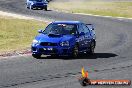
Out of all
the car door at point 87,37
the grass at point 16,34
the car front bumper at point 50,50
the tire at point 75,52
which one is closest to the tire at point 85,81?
the car front bumper at point 50,50

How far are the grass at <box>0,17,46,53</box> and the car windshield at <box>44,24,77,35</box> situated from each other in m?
2.67

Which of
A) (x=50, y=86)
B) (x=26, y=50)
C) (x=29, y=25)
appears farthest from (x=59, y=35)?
(x=29, y=25)

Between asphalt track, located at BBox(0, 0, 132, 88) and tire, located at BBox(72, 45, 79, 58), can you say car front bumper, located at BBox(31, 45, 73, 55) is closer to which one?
asphalt track, located at BBox(0, 0, 132, 88)

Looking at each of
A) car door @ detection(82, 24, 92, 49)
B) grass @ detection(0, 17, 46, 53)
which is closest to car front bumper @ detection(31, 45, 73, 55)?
car door @ detection(82, 24, 92, 49)

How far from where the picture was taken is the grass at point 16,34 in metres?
25.3

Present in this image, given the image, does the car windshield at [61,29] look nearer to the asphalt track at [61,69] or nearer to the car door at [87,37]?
the car door at [87,37]

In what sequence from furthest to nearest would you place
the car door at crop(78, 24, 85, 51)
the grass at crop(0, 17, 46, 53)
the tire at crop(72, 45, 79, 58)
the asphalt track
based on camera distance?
1. the grass at crop(0, 17, 46, 53)
2. the car door at crop(78, 24, 85, 51)
3. the tire at crop(72, 45, 79, 58)
4. the asphalt track

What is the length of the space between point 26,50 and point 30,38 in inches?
255

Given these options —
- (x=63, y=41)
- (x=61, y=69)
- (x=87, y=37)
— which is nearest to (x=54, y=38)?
(x=63, y=41)

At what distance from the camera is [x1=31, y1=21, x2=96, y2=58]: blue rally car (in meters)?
20.3

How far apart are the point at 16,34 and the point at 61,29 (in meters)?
10.4

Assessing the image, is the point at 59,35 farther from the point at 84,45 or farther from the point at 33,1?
the point at 33,1

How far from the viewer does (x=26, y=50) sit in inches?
916

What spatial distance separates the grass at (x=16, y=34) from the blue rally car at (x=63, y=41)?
2.85 meters
